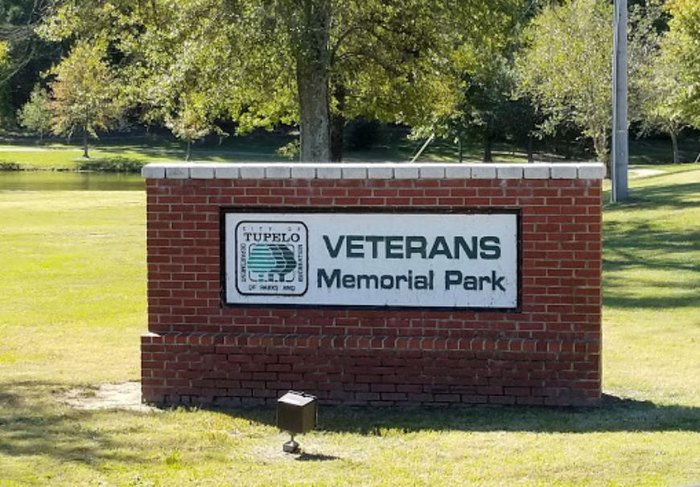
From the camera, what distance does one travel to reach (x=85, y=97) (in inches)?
1121

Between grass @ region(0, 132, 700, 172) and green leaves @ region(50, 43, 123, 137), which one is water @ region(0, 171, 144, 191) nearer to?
green leaves @ region(50, 43, 123, 137)

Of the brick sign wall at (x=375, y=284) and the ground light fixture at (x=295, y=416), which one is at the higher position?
the brick sign wall at (x=375, y=284)

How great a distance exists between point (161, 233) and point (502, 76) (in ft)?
135

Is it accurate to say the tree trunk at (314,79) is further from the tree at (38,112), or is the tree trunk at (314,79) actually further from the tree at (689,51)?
the tree at (38,112)

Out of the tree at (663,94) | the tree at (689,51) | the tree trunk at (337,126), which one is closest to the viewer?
the tree at (689,51)

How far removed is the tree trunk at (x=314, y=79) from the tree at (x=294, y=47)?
2cm

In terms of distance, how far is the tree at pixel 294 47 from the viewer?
2198 centimetres

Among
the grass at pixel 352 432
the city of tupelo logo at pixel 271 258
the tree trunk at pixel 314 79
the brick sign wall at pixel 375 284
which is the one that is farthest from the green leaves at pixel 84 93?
the city of tupelo logo at pixel 271 258

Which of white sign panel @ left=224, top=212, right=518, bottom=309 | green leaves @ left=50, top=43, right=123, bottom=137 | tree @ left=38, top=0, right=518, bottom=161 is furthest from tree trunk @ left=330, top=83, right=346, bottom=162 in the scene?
white sign panel @ left=224, top=212, right=518, bottom=309

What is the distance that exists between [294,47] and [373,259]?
13.0 meters

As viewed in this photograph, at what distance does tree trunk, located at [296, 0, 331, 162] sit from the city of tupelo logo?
12.7 meters

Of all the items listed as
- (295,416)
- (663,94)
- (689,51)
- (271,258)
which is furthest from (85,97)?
(663,94)

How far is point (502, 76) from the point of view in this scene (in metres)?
49.3

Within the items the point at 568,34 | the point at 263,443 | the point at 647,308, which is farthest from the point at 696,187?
the point at 263,443
